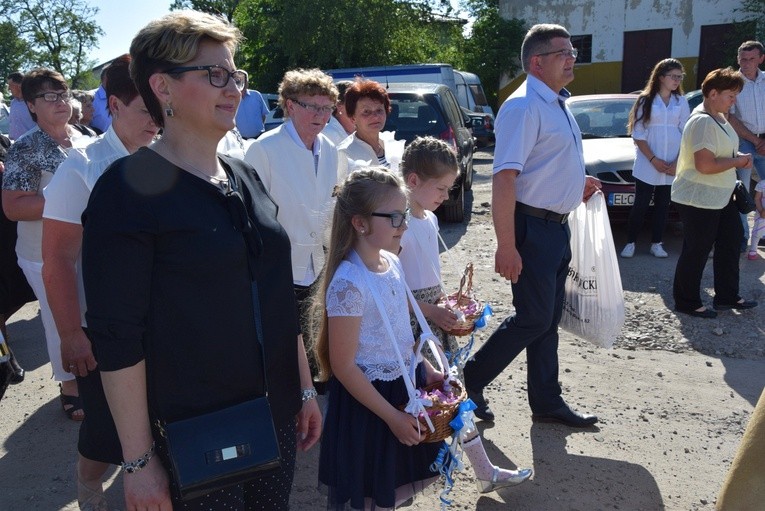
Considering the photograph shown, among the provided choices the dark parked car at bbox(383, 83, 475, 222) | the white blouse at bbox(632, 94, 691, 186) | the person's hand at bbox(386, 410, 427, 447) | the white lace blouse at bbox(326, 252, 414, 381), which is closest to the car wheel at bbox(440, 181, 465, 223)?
the dark parked car at bbox(383, 83, 475, 222)

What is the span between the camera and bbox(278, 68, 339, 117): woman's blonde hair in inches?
147

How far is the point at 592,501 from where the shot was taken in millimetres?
3346

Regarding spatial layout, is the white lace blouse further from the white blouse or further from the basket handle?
the white blouse

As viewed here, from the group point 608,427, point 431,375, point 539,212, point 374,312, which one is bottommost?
point 608,427

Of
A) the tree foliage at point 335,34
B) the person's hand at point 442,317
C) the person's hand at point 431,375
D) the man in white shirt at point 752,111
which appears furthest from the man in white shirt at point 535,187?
the tree foliage at point 335,34

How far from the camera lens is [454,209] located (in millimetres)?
9547

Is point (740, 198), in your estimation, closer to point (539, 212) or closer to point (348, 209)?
point (539, 212)

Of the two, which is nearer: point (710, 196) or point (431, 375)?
point (431, 375)

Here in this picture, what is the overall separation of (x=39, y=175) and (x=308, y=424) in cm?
247

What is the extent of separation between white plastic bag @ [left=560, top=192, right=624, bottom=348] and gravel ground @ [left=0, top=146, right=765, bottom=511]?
0.53 metres

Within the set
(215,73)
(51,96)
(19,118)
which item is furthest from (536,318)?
(19,118)

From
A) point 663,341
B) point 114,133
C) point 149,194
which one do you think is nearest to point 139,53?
point 149,194

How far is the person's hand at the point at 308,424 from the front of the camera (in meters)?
2.27

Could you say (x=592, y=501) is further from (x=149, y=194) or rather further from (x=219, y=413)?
(x=149, y=194)
